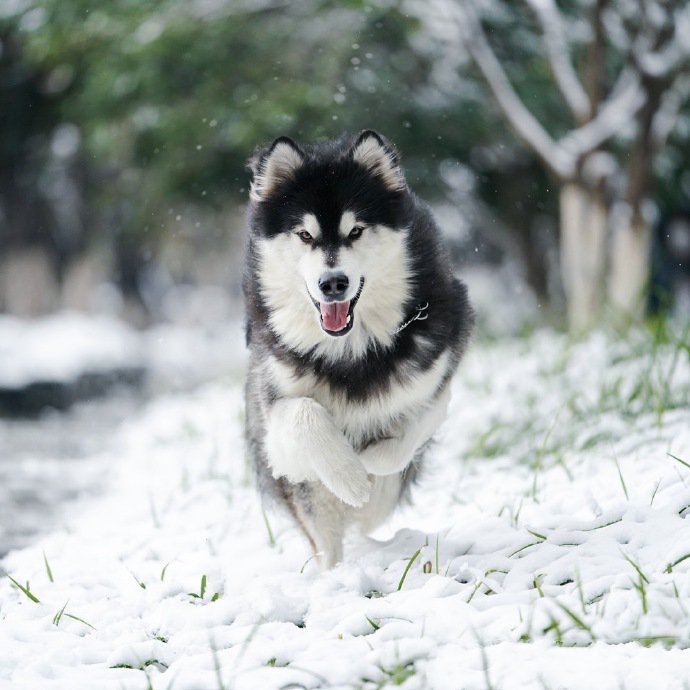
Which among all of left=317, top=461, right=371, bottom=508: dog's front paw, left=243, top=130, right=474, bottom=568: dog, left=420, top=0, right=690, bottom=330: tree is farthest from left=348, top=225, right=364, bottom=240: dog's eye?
left=420, top=0, right=690, bottom=330: tree

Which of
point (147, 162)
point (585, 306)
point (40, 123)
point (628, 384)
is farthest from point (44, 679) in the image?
point (40, 123)

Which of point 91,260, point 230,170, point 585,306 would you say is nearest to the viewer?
point 585,306

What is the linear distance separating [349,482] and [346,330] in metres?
0.57

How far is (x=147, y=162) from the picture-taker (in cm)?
1156

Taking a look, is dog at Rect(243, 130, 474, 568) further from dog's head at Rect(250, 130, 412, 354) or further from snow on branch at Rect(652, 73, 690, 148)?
snow on branch at Rect(652, 73, 690, 148)

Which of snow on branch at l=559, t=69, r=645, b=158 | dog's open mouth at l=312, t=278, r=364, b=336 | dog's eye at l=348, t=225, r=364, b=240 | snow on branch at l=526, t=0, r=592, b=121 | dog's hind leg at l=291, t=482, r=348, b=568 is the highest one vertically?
snow on branch at l=526, t=0, r=592, b=121

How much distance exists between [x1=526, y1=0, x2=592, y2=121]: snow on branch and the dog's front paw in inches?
285

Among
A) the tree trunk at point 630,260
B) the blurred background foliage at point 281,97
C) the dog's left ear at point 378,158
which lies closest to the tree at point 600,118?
the tree trunk at point 630,260

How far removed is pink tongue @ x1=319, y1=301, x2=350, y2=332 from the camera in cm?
315

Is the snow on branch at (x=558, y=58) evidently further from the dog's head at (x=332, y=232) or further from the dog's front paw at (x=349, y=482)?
the dog's front paw at (x=349, y=482)

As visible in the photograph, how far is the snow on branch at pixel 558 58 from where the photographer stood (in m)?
9.36

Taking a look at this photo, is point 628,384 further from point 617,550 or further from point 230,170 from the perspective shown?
point 230,170

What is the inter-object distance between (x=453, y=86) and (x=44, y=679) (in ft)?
34.3

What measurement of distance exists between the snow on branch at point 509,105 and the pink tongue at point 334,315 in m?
6.59
